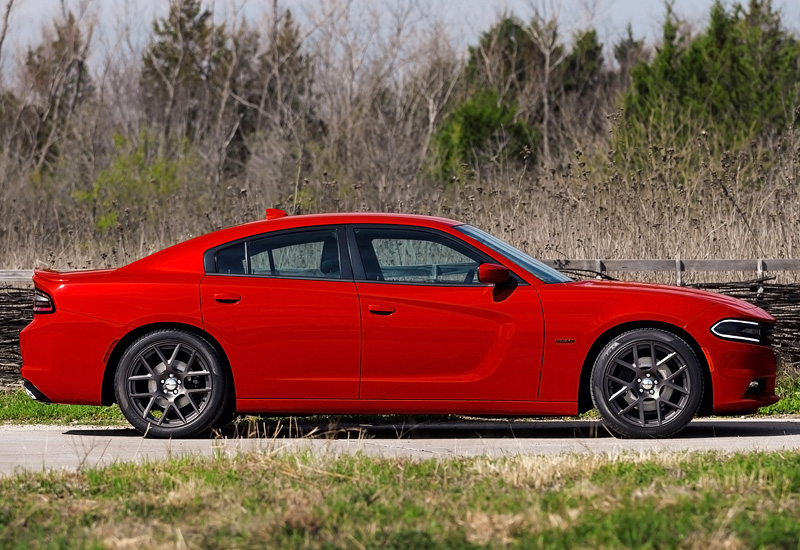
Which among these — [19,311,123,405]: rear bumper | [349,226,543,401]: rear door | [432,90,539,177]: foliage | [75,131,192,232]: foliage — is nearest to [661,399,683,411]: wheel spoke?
[349,226,543,401]: rear door

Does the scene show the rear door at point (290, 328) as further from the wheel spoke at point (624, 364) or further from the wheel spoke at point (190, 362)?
the wheel spoke at point (624, 364)

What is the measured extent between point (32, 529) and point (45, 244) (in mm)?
12313

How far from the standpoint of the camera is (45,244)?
1688 centimetres

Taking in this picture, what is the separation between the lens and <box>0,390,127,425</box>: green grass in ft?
33.1

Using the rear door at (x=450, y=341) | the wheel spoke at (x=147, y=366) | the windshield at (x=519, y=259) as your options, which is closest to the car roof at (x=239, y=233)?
the windshield at (x=519, y=259)

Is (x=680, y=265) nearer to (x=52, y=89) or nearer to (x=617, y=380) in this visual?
(x=617, y=380)

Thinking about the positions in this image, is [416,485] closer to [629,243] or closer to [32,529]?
[32,529]

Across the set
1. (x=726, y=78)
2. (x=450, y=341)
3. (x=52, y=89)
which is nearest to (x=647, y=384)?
(x=450, y=341)

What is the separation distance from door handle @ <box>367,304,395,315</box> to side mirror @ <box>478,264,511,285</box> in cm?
62

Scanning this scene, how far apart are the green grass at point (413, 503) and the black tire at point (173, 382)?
166 cm

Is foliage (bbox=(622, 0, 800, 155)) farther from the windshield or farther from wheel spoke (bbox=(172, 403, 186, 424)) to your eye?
wheel spoke (bbox=(172, 403, 186, 424))

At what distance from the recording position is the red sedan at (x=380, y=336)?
8.19 metres

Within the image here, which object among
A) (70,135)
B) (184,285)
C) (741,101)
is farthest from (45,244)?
(70,135)

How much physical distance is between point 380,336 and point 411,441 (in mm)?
804
